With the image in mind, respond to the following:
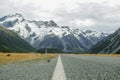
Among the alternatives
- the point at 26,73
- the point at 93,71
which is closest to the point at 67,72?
the point at 93,71

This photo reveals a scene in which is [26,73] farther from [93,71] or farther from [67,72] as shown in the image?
[93,71]

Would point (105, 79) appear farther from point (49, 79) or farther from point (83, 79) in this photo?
point (49, 79)

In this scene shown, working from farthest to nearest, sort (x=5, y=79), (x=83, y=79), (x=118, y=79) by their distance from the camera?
(x=5, y=79) < (x=83, y=79) < (x=118, y=79)

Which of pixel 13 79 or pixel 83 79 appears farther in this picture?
pixel 13 79

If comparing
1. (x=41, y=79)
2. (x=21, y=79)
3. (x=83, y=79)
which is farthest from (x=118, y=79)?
(x=21, y=79)

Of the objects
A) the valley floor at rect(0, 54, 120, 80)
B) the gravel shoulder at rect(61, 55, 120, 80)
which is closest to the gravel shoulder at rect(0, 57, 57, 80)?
the valley floor at rect(0, 54, 120, 80)

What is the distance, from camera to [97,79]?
22109 millimetres

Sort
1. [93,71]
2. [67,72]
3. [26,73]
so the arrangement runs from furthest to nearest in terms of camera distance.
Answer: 1. [26,73]
2. [67,72]
3. [93,71]

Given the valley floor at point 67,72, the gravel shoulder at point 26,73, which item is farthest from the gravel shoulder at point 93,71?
the gravel shoulder at point 26,73

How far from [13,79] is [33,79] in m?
1.88

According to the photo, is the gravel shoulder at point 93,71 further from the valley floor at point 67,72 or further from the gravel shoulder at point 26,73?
the gravel shoulder at point 26,73

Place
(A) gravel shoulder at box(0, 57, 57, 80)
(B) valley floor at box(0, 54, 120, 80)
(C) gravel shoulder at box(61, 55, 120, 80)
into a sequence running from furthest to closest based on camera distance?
(A) gravel shoulder at box(0, 57, 57, 80) < (B) valley floor at box(0, 54, 120, 80) < (C) gravel shoulder at box(61, 55, 120, 80)

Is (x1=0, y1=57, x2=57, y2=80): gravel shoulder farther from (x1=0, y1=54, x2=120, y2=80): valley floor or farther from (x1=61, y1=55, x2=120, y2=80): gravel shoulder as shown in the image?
(x1=61, y1=55, x2=120, y2=80): gravel shoulder

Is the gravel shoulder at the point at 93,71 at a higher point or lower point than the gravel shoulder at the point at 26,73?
higher
